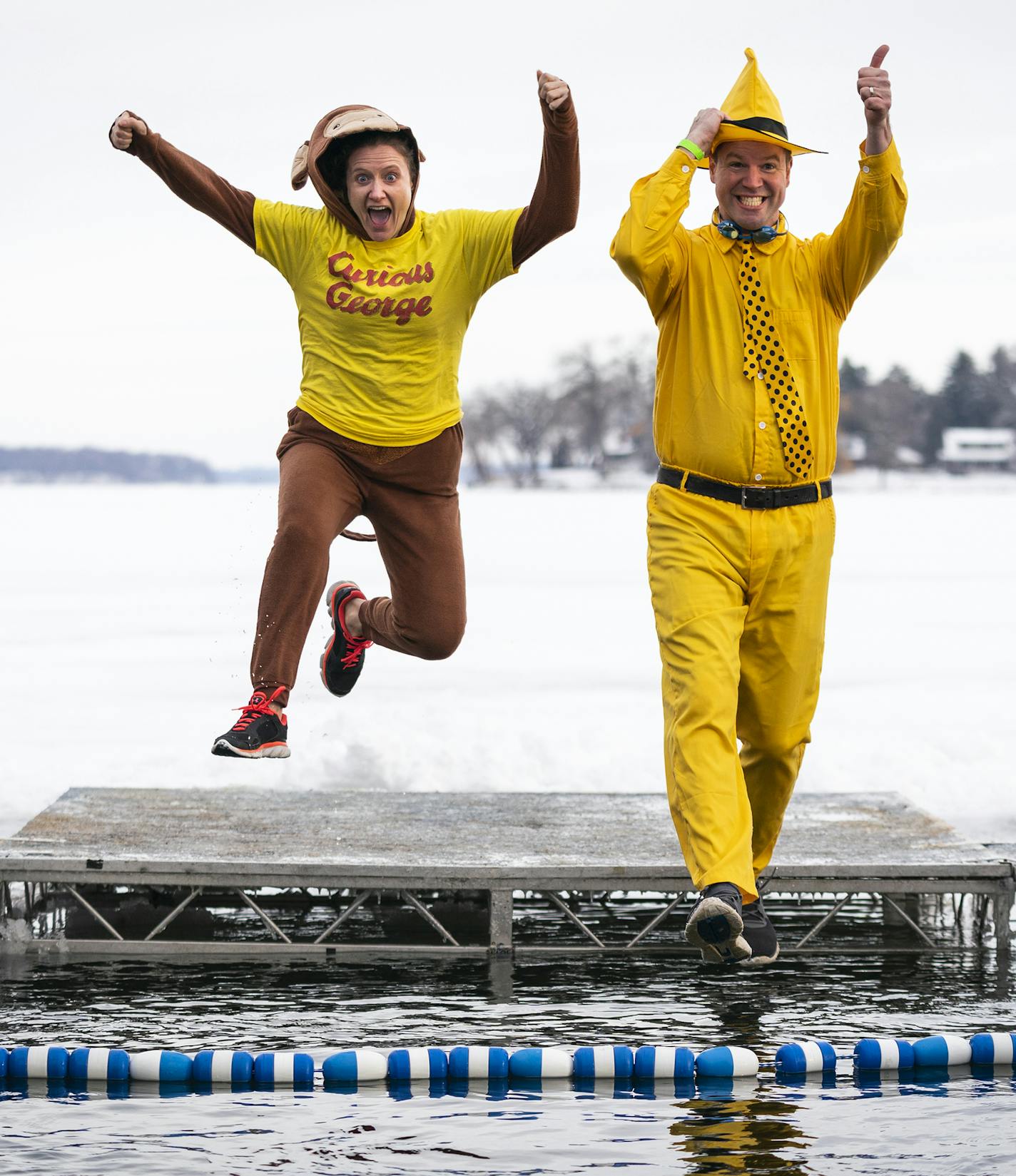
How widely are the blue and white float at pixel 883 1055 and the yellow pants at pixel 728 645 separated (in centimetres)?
87

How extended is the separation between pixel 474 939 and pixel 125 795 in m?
2.34

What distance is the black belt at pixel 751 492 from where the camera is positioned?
6094mm

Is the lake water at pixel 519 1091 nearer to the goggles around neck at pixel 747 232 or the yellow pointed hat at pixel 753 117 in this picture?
the goggles around neck at pixel 747 232

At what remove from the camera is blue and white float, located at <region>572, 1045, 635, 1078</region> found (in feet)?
20.7

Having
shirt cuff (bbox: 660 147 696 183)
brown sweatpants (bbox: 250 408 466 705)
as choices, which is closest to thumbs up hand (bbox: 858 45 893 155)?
shirt cuff (bbox: 660 147 696 183)

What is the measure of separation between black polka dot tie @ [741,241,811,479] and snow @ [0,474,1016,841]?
2678 millimetres

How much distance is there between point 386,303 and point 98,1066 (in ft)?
9.23

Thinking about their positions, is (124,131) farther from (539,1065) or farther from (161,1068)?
(539,1065)

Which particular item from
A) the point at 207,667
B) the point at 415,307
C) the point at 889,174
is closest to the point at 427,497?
the point at 415,307

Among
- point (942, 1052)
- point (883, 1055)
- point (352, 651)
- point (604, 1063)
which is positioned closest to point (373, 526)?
point (352, 651)

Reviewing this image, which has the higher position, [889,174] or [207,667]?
[889,174]

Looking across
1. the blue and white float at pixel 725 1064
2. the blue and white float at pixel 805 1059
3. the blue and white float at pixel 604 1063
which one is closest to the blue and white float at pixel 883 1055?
the blue and white float at pixel 805 1059

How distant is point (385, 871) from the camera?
840cm

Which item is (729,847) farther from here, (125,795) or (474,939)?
(125,795)
